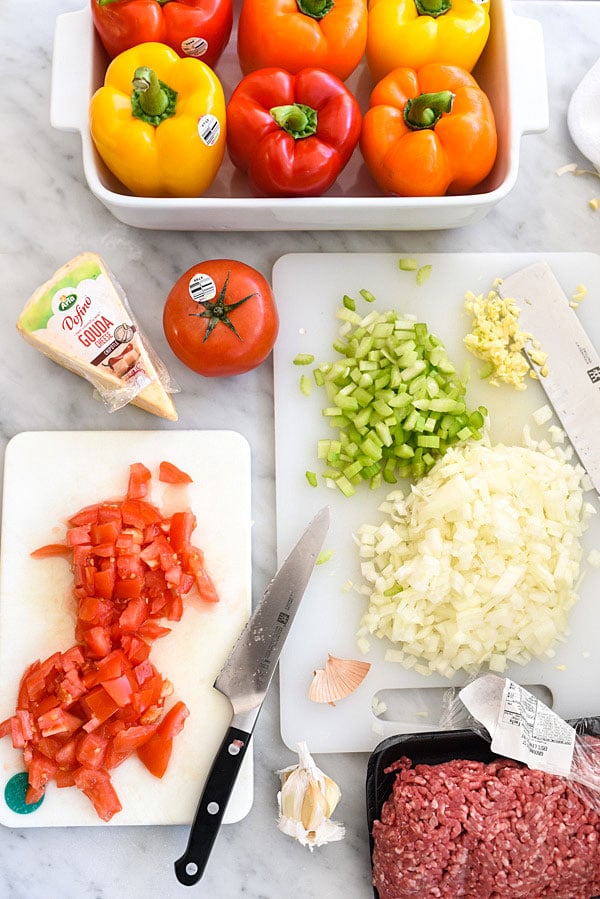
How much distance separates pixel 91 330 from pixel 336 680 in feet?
2.36

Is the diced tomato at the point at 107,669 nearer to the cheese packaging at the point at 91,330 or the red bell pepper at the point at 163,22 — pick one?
the cheese packaging at the point at 91,330

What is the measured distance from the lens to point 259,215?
1.54m

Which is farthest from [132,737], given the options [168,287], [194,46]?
[194,46]

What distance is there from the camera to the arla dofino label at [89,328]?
150 centimetres

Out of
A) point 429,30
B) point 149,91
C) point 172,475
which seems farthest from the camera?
point 172,475

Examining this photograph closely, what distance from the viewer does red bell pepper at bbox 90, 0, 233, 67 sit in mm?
1445

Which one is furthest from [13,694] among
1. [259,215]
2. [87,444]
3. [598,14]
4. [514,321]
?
[598,14]

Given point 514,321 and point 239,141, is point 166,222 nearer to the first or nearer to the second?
point 239,141

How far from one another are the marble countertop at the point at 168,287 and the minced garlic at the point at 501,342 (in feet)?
0.45

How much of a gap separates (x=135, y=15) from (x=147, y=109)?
0.17m

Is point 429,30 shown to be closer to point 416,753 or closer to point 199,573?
point 199,573

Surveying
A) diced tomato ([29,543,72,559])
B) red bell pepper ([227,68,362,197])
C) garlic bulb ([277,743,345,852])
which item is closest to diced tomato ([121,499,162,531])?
diced tomato ([29,543,72,559])

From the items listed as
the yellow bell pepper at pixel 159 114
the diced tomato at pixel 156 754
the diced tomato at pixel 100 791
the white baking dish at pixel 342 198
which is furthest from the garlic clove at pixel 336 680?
the yellow bell pepper at pixel 159 114

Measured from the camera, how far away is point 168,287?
5.47 feet
